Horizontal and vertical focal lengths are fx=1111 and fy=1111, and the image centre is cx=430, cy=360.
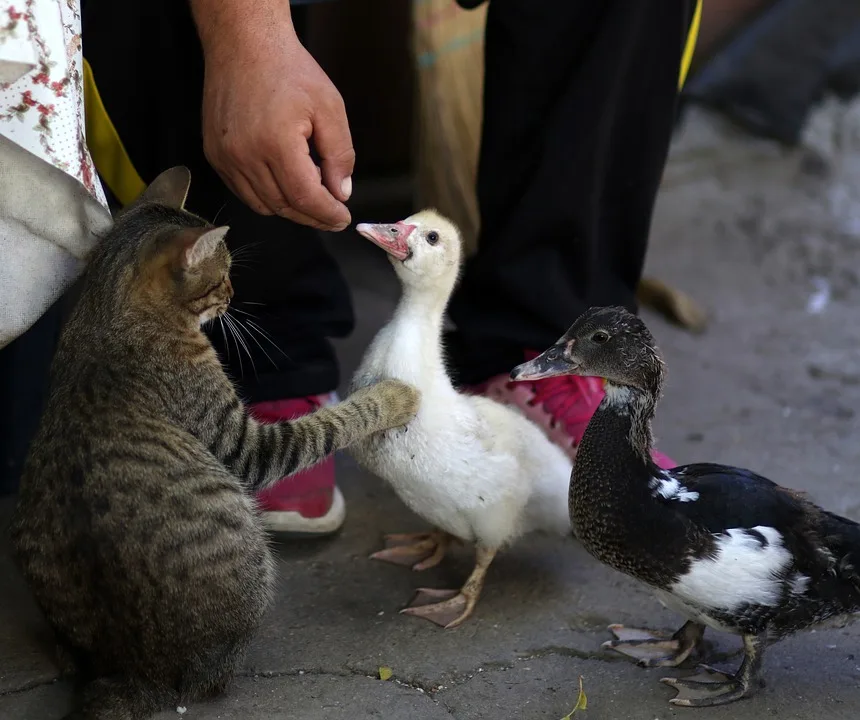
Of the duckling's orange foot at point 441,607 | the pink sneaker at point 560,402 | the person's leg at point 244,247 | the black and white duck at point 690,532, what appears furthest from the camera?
the pink sneaker at point 560,402

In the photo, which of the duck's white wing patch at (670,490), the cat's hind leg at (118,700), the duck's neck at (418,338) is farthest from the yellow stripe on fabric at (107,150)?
the duck's white wing patch at (670,490)

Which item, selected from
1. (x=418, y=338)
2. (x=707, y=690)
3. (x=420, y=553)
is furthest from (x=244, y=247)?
(x=707, y=690)

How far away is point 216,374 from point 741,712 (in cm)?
114

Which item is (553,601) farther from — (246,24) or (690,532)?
(246,24)

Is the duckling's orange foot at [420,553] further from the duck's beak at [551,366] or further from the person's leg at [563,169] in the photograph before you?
the duck's beak at [551,366]

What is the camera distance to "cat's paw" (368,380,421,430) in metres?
2.22

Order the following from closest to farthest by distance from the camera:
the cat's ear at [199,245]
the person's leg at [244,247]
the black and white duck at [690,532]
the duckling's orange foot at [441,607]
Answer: the cat's ear at [199,245], the black and white duck at [690,532], the duckling's orange foot at [441,607], the person's leg at [244,247]

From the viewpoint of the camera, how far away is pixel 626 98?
103 inches

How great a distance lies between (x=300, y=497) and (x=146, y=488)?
0.70m

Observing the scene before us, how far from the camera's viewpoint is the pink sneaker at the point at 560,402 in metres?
2.65

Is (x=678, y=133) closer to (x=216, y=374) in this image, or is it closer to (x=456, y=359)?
(x=456, y=359)

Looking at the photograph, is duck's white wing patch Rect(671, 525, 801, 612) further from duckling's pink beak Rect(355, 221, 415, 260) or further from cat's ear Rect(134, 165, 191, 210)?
cat's ear Rect(134, 165, 191, 210)

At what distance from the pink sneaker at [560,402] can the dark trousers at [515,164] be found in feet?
0.28

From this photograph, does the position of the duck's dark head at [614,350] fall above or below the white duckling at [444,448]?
above
